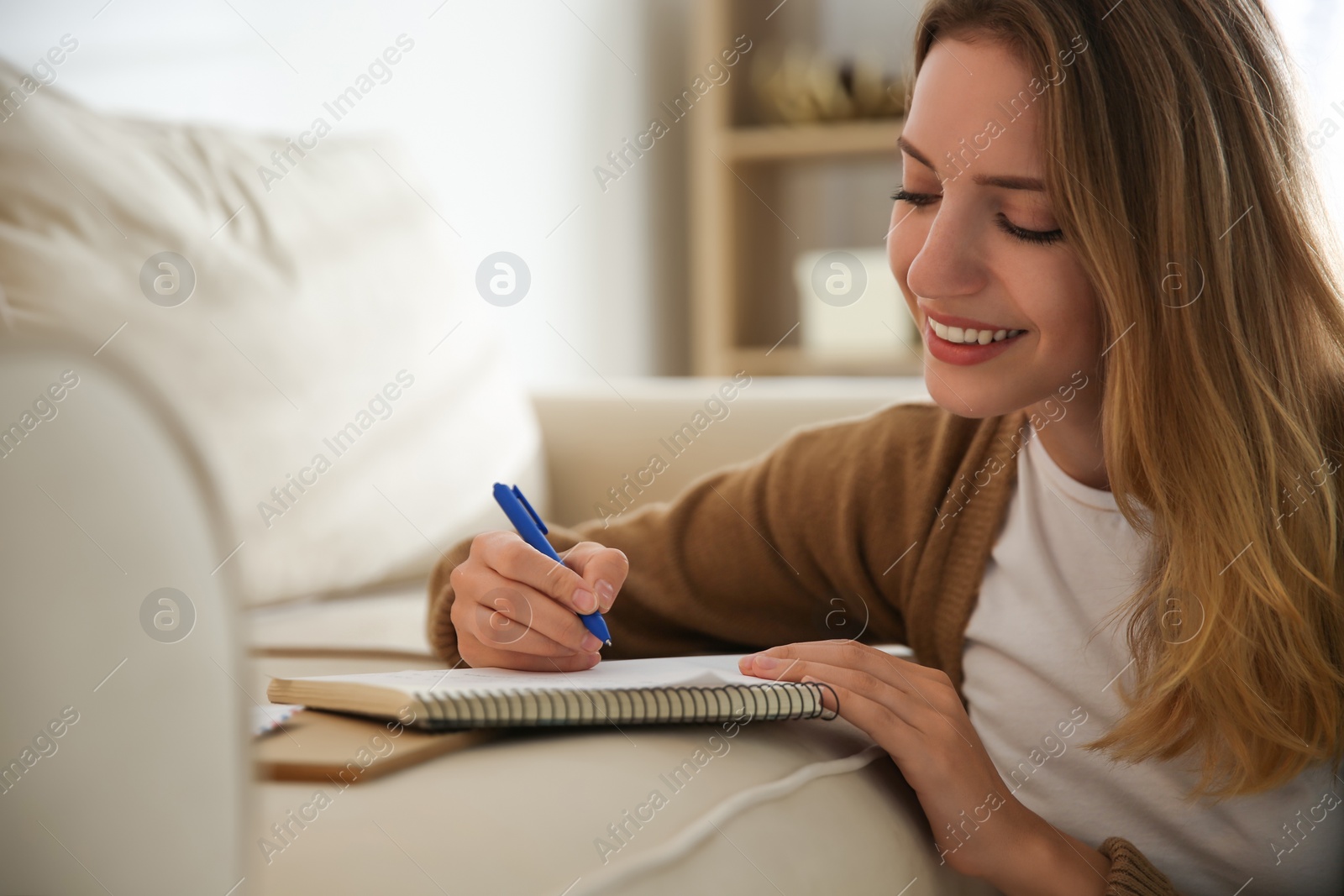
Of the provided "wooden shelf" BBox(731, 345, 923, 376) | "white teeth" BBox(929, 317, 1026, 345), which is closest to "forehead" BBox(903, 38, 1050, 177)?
"white teeth" BBox(929, 317, 1026, 345)

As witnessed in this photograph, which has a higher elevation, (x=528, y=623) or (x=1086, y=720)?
(x=528, y=623)

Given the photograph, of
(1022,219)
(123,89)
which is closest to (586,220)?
(123,89)

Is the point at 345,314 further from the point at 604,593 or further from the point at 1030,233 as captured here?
the point at 1030,233

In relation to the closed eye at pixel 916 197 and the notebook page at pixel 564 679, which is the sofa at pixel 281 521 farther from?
the closed eye at pixel 916 197

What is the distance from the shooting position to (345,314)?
1.10 meters

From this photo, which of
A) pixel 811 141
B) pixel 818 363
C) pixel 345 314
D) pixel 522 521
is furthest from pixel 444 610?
pixel 811 141

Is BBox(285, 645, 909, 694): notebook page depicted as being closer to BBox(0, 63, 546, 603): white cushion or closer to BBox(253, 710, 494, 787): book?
BBox(253, 710, 494, 787): book

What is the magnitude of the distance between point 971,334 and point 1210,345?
0.49ft

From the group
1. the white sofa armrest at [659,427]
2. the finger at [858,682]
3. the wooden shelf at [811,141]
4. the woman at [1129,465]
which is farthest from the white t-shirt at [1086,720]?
the wooden shelf at [811,141]

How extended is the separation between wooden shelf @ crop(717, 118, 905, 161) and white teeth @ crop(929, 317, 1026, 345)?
1993mm

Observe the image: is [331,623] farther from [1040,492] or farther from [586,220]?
[586,220]

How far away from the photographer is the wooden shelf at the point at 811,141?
8.80 ft

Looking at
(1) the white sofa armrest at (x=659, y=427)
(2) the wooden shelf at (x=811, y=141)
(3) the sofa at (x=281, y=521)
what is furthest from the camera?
(2) the wooden shelf at (x=811, y=141)

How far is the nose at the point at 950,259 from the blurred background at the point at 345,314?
23 centimetres
